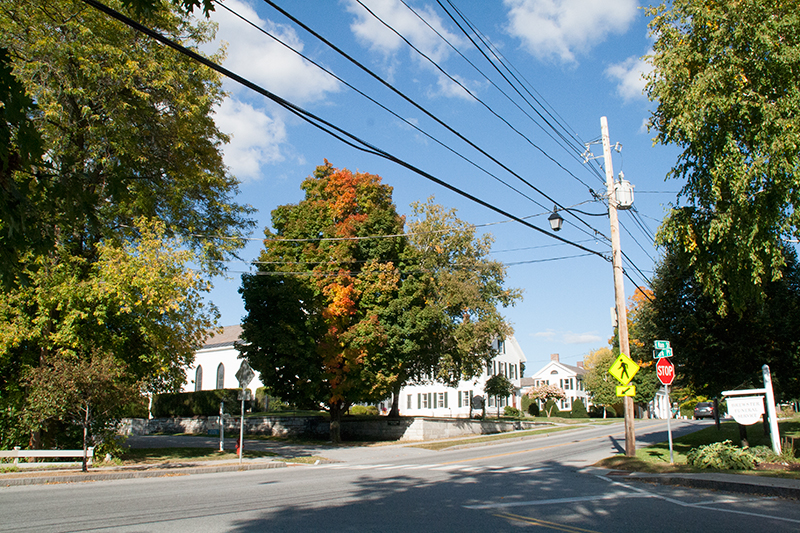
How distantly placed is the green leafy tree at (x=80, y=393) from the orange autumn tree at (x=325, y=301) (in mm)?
10002

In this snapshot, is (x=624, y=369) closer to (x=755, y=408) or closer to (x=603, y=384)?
(x=755, y=408)

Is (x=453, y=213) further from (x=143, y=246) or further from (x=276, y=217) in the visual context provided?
(x=143, y=246)

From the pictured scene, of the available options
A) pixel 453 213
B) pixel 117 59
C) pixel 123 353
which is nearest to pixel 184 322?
pixel 123 353

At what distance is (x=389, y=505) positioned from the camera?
29.6 feet

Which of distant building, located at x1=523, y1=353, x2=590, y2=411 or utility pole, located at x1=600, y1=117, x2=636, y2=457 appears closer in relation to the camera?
utility pole, located at x1=600, y1=117, x2=636, y2=457

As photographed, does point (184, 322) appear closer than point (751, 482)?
No

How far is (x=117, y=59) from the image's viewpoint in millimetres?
16531

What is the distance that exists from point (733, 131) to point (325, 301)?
1832cm

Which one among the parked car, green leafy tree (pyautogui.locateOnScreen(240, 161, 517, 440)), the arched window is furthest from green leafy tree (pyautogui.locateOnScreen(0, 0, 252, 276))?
the parked car

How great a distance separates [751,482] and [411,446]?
54.5ft

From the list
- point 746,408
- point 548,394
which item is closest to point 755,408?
point 746,408

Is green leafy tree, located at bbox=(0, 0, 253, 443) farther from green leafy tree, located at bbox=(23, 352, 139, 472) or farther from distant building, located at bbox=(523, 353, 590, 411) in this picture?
distant building, located at bbox=(523, 353, 590, 411)

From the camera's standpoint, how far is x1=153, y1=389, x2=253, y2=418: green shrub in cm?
3875

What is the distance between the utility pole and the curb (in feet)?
36.9
